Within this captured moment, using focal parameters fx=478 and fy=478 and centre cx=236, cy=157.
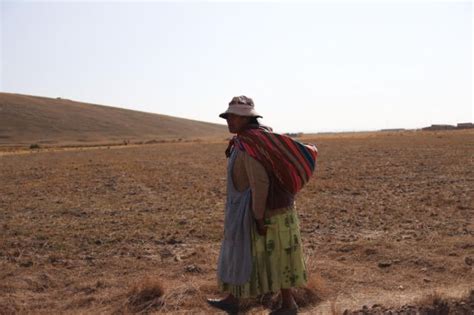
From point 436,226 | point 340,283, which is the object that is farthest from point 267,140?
point 436,226

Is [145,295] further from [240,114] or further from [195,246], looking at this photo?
[195,246]

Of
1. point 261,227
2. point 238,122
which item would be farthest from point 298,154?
point 261,227

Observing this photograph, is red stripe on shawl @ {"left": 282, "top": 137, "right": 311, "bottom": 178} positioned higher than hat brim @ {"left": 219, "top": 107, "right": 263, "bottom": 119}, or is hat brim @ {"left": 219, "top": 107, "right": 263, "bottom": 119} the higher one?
hat brim @ {"left": 219, "top": 107, "right": 263, "bottom": 119}

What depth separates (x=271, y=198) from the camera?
420 cm

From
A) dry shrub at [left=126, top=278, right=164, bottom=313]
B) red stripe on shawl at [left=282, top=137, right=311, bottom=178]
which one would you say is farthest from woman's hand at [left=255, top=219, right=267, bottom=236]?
dry shrub at [left=126, top=278, right=164, bottom=313]

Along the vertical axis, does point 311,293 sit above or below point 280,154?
below

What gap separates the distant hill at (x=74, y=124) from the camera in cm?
8125

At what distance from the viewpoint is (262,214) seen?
408 centimetres

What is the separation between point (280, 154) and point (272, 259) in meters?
0.95

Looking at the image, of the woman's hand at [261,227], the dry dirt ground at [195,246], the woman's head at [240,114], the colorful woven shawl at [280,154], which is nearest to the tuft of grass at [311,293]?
the dry dirt ground at [195,246]

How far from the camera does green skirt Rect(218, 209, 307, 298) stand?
167 inches

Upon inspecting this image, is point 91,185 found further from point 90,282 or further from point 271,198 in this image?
point 271,198

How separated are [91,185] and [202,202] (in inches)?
248

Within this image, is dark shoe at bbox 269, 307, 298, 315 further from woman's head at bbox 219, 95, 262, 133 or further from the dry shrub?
woman's head at bbox 219, 95, 262, 133
